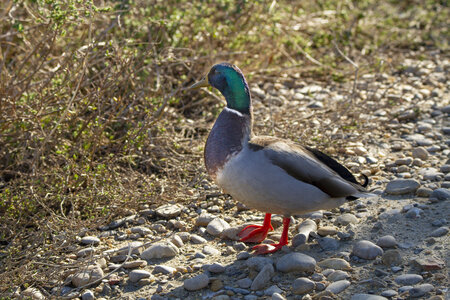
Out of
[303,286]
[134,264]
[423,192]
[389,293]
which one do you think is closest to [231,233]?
[134,264]

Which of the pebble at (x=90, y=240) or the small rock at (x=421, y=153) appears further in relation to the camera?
the small rock at (x=421, y=153)

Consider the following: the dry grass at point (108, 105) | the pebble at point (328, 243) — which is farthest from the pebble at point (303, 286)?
the dry grass at point (108, 105)

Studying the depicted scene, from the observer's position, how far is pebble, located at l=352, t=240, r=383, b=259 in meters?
3.55

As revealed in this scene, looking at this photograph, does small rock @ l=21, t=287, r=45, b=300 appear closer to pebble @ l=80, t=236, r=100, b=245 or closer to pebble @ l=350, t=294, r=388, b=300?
pebble @ l=80, t=236, r=100, b=245

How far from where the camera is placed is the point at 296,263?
3.44 meters

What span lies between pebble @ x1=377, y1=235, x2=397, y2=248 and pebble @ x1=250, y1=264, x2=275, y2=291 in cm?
71

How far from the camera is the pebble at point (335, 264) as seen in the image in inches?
136

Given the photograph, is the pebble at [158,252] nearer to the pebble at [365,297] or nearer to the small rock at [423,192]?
the pebble at [365,297]

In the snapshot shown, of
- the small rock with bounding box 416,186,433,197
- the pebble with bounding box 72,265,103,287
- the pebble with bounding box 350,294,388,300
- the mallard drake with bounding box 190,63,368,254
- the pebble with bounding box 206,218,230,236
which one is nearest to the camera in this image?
the pebble with bounding box 350,294,388,300

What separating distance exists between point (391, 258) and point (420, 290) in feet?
1.15

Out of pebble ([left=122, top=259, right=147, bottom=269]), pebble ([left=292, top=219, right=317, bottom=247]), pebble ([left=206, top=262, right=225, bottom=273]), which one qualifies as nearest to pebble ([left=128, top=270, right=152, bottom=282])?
pebble ([left=122, top=259, right=147, bottom=269])

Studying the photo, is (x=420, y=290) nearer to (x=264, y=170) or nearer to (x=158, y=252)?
(x=264, y=170)

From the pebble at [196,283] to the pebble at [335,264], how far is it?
671 millimetres

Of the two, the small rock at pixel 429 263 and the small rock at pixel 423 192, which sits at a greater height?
the small rock at pixel 423 192
